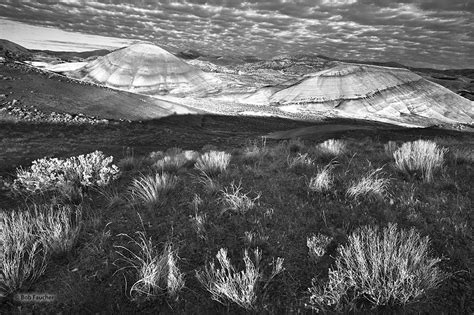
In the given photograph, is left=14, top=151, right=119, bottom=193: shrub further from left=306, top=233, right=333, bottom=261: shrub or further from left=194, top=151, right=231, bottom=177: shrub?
left=306, top=233, right=333, bottom=261: shrub

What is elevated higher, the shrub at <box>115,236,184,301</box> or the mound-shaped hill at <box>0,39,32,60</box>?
the mound-shaped hill at <box>0,39,32,60</box>

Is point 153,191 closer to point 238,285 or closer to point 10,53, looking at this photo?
point 238,285

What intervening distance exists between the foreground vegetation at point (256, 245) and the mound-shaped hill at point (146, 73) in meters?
85.4

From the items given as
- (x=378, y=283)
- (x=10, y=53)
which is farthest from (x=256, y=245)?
(x=10, y=53)

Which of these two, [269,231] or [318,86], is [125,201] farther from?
[318,86]

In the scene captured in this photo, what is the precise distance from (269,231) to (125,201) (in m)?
3.33

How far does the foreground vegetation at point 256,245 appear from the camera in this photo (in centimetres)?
343

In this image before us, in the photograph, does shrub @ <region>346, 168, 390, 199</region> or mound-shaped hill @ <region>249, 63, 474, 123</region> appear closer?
shrub @ <region>346, 168, 390, 199</region>

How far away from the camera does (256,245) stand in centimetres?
445

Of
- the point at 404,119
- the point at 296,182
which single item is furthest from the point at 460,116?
the point at 296,182

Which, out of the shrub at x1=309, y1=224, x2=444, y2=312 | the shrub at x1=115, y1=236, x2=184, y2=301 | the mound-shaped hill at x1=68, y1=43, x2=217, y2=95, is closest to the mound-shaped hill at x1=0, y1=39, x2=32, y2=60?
the mound-shaped hill at x1=68, y1=43, x2=217, y2=95

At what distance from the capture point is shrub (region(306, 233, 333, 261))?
159 inches

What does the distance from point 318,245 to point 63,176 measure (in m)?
6.77

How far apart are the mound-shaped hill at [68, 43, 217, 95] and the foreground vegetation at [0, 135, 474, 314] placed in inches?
3361
